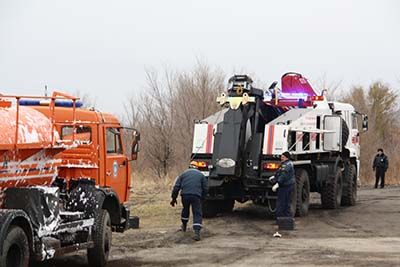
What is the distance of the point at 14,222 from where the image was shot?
8352mm

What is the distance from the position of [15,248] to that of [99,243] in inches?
90.9

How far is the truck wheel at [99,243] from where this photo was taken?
10484mm

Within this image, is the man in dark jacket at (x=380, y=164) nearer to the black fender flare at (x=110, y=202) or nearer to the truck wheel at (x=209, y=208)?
the truck wheel at (x=209, y=208)

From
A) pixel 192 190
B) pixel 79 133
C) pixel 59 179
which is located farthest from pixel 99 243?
pixel 192 190

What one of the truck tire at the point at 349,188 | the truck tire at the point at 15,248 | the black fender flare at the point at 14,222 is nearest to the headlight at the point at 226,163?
the truck tire at the point at 349,188

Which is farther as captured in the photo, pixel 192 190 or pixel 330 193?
pixel 330 193

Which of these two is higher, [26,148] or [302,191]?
[26,148]

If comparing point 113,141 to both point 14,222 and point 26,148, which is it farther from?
point 14,222

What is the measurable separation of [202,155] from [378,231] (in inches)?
176

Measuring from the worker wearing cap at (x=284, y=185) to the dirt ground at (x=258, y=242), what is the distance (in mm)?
533

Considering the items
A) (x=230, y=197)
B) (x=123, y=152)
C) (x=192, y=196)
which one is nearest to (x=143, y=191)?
(x=230, y=197)

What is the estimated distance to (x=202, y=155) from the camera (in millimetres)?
16547

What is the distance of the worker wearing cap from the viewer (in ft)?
48.7

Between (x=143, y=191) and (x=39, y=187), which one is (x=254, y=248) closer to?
(x=39, y=187)
